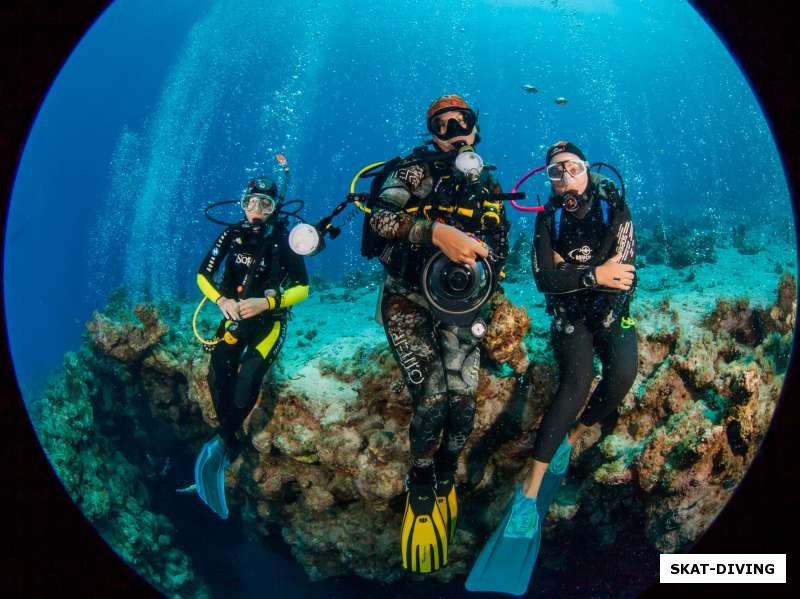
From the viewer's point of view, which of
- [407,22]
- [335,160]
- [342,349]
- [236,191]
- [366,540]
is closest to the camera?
[366,540]

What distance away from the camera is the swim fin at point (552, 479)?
372cm

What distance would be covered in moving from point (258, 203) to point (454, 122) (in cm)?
233

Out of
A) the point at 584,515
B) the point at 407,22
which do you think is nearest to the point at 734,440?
the point at 584,515

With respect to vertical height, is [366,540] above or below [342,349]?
below

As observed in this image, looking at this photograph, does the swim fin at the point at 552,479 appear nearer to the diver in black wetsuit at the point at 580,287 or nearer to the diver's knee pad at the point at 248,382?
the diver in black wetsuit at the point at 580,287

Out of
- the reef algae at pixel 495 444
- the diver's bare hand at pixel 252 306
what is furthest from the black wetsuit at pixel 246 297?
the reef algae at pixel 495 444

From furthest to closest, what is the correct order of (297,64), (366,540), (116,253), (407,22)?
1. (297,64)
2. (407,22)
3. (116,253)
4. (366,540)

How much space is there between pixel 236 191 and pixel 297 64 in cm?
1978

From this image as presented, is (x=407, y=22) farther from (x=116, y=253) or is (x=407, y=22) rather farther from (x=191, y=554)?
(x=191, y=554)

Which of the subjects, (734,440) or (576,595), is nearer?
(734,440)

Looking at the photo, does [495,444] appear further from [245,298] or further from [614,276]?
[245,298]

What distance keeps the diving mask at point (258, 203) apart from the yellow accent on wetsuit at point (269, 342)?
1297 mm

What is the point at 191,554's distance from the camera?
17.9 ft

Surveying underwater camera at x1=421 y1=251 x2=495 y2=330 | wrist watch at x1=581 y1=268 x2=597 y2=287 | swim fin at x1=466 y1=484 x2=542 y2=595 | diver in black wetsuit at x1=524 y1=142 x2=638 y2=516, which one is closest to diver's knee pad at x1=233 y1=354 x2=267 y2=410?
underwater camera at x1=421 y1=251 x2=495 y2=330
